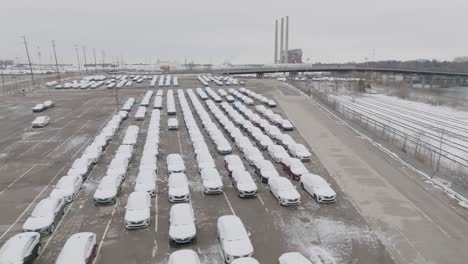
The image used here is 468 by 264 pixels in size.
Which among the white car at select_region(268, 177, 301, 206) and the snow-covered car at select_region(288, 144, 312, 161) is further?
the snow-covered car at select_region(288, 144, 312, 161)

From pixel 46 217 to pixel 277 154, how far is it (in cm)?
2058

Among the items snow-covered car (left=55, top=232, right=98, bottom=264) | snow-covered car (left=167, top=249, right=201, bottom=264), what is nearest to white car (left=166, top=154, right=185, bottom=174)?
snow-covered car (left=55, top=232, right=98, bottom=264)

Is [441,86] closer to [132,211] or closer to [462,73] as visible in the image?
[462,73]

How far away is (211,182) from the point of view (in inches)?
1083

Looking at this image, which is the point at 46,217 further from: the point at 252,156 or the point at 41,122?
the point at 41,122

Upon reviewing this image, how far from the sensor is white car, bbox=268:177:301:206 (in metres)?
25.0

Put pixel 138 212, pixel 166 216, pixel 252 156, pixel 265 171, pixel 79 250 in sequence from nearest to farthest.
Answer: pixel 79 250 → pixel 138 212 → pixel 166 216 → pixel 265 171 → pixel 252 156

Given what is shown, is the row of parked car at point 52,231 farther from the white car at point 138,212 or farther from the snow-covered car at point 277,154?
the snow-covered car at point 277,154

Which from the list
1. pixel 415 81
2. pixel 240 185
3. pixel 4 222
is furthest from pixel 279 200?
pixel 415 81

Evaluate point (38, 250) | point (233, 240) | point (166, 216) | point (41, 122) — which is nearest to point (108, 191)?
point (166, 216)

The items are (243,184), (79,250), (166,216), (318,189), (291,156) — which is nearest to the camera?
(79,250)

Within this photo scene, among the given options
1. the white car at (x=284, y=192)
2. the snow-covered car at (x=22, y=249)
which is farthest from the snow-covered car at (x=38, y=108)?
the white car at (x=284, y=192)

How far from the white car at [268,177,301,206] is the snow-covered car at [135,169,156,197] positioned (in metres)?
9.26

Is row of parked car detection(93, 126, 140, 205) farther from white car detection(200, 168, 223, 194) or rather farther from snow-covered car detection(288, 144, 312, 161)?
snow-covered car detection(288, 144, 312, 161)
